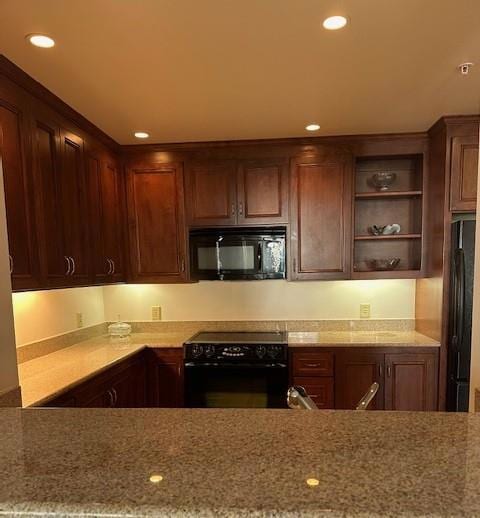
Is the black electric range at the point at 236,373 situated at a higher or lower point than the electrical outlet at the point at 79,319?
lower

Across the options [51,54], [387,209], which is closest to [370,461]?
[51,54]

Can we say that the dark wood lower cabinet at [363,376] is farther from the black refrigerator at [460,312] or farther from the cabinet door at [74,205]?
the cabinet door at [74,205]

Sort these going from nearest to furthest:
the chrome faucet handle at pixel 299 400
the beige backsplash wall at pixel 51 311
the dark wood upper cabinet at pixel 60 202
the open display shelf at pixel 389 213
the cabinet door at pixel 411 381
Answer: the chrome faucet handle at pixel 299 400
the dark wood upper cabinet at pixel 60 202
the beige backsplash wall at pixel 51 311
the cabinet door at pixel 411 381
the open display shelf at pixel 389 213

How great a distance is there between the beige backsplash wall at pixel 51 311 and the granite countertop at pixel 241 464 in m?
1.74

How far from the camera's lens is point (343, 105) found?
7.02ft

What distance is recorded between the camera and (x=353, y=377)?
103 inches

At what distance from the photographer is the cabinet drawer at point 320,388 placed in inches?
103

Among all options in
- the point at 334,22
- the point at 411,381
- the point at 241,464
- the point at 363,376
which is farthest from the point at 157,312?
the point at 241,464

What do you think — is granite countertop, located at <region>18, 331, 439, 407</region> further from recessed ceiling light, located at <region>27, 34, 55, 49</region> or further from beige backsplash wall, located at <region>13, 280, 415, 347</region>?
recessed ceiling light, located at <region>27, 34, 55, 49</region>

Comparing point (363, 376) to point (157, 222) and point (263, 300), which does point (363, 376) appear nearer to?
point (263, 300)

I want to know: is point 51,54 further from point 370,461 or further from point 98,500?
point 370,461

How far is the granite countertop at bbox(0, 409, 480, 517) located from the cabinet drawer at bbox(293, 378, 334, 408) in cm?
196

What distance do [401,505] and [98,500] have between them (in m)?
0.41

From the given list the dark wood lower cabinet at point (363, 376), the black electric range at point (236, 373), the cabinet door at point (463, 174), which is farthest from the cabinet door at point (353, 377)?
the cabinet door at point (463, 174)
